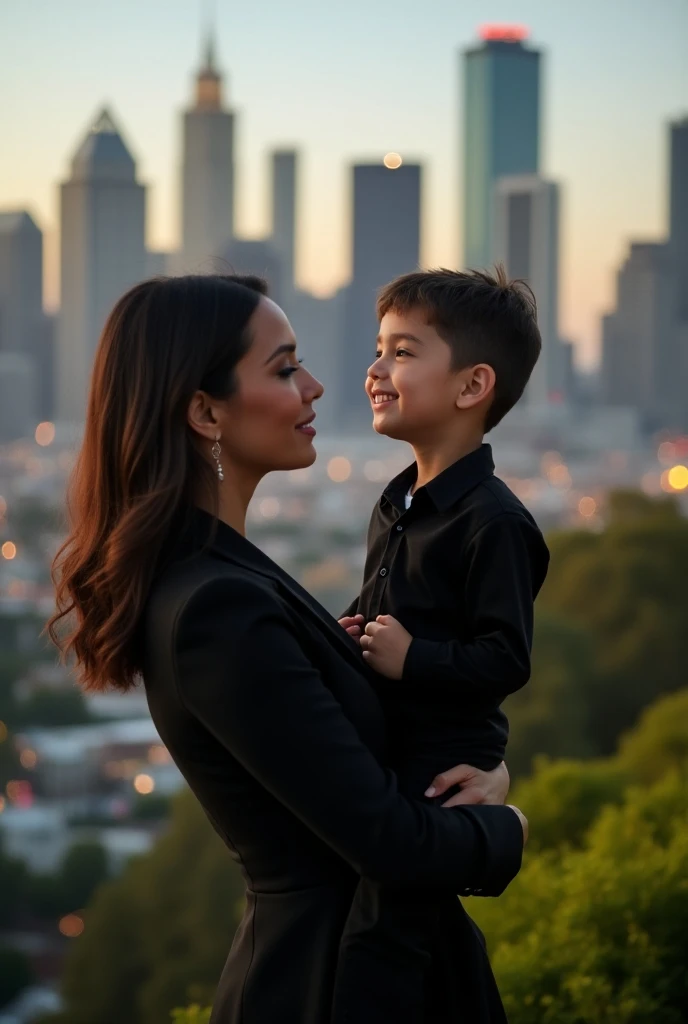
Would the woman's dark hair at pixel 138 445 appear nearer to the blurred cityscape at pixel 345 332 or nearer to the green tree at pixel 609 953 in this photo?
the green tree at pixel 609 953

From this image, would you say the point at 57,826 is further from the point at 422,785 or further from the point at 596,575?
the point at 422,785

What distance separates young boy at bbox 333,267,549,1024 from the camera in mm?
1489

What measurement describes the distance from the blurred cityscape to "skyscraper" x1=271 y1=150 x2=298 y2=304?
13 centimetres

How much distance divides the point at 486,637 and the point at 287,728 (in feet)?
1.05

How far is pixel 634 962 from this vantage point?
116 inches

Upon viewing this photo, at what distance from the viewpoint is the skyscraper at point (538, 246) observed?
7112cm

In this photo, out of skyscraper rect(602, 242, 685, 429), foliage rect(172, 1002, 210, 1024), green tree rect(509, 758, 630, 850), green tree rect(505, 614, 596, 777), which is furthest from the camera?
skyscraper rect(602, 242, 685, 429)

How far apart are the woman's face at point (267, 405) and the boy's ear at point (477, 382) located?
0.21 m

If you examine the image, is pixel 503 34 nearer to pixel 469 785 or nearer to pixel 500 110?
pixel 500 110

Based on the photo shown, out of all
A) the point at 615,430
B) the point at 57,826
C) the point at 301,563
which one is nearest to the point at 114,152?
the point at 301,563

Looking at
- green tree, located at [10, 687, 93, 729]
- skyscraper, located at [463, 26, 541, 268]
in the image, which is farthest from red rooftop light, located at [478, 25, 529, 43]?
green tree, located at [10, 687, 93, 729]

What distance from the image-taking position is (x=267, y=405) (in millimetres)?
1557

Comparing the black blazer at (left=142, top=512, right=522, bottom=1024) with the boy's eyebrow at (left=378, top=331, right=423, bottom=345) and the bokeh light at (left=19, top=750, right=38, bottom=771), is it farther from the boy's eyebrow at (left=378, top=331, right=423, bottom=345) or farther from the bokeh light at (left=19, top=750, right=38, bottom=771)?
the bokeh light at (left=19, top=750, right=38, bottom=771)

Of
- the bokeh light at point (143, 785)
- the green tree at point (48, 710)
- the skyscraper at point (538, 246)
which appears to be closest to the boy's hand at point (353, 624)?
the bokeh light at point (143, 785)
